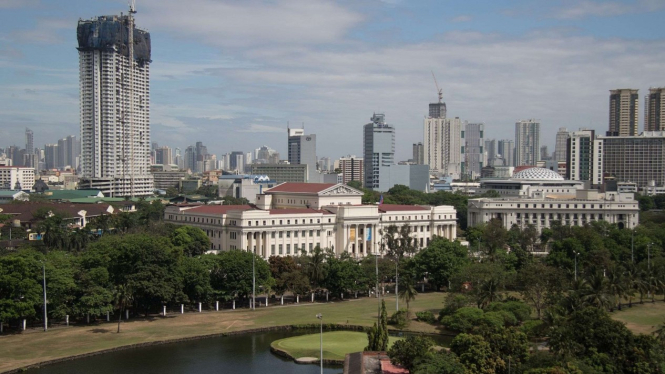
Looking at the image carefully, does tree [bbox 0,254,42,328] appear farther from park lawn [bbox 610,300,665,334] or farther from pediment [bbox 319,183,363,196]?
pediment [bbox 319,183,363,196]

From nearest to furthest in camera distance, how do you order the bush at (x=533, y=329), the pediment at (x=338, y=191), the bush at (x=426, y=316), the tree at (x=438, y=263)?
the bush at (x=533, y=329) < the bush at (x=426, y=316) < the tree at (x=438, y=263) < the pediment at (x=338, y=191)

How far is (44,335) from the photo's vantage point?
51.4 meters

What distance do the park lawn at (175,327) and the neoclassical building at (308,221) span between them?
770 inches

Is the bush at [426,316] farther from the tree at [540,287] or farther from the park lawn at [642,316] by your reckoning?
the park lawn at [642,316]

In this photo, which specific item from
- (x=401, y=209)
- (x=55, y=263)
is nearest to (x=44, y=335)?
(x=55, y=263)

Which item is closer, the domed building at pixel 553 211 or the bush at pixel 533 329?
the bush at pixel 533 329

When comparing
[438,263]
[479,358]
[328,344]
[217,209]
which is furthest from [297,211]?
[479,358]

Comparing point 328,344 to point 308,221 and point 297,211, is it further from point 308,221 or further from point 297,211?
point 297,211

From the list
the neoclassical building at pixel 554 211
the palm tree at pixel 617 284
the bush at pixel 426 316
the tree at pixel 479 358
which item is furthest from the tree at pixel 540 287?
the neoclassical building at pixel 554 211

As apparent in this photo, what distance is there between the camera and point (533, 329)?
49438 mm

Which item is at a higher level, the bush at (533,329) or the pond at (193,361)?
the bush at (533,329)

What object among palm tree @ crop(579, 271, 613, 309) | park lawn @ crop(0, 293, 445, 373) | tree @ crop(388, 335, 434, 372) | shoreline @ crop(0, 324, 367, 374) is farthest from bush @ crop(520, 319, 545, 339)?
shoreline @ crop(0, 324, 367, 374)

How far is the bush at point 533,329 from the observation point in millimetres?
48688

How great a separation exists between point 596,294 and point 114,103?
144635 millimetres
